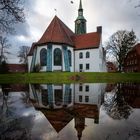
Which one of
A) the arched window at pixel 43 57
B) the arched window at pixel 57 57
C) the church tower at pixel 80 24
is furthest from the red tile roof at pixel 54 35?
the church tower at pixel 80 24

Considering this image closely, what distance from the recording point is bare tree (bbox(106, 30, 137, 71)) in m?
56.9

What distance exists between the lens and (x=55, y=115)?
6.34 meters

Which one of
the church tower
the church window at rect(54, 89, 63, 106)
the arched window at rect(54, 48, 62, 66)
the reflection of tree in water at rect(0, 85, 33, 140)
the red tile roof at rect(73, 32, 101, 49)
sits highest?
the church tower

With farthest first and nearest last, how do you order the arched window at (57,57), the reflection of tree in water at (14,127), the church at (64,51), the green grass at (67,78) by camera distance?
the arched window at (57,57)
the church at (64,51)
the green grass at (67,78)
the reflection of tree in water at (14,127)

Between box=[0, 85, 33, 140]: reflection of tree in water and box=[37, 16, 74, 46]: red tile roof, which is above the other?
box=[37, 16, 74, 46]: red tile roof

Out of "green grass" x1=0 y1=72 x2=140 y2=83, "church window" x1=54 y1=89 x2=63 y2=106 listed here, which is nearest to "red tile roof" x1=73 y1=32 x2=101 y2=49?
"green grass" x1=0 y1=72 x2=140 y2=83

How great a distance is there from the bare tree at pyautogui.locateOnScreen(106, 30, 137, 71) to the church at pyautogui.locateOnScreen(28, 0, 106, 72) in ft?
34.7

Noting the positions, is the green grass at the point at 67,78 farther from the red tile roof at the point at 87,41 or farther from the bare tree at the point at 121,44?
the bare tree at the point at 121,44

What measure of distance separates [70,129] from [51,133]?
0.50 meters

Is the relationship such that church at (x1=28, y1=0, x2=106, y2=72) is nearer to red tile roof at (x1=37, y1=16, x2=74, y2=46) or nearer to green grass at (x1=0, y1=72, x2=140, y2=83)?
red tile roof at (x1=37, y1=16, x2=74, y2=46)

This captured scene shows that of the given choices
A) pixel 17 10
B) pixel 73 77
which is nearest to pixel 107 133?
pixel 17 10

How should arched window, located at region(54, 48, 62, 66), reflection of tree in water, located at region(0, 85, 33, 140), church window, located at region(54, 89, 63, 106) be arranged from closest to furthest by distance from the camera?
reflection of tree in water, located at region(0, 85, 33, 140) → church window, located at region(54, 89, 63, 106) → arched window, located at region(54, 48, 62, 66)

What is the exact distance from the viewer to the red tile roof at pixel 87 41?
155ft

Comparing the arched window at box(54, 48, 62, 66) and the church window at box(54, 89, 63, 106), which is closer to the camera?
the church window at box(54, 89, 63, 106)
